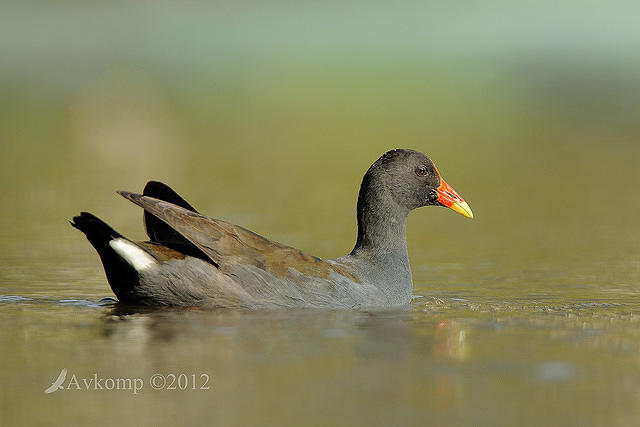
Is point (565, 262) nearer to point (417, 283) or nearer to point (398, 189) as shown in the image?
point (417, 283)

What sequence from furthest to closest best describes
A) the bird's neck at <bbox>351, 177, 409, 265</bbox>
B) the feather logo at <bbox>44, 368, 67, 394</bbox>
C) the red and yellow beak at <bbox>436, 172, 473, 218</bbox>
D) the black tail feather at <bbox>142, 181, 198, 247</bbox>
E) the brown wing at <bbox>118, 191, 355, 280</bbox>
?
the red and yellow beak at <bbox>436, 172, 473, 218</bbox>
the bird's neck at <bbox>351, 177, 409, 265</bbox>
the black tail feather at <bbox>142, 181, 198, 247</bbox>
the brown wing at <bbox>118, 191, 355, 280</bbox>
the feather logo at <bbox>44, 368, 67, 394</bbox>

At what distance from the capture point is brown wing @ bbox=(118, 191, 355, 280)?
8.52 metres

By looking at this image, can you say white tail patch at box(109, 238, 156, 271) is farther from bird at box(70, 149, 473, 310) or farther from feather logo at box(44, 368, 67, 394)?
feather logo at box(44, 368, 67, 394)

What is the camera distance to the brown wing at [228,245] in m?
8.52

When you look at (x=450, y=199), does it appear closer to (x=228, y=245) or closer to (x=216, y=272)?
(x=228, y=245)

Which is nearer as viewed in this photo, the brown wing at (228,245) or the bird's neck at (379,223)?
the brown wing at (228,245)

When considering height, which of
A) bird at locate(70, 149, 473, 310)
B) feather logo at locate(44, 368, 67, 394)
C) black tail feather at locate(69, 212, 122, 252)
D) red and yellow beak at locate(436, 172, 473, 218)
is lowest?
feather logo at locate(44, 368, 67, 394)

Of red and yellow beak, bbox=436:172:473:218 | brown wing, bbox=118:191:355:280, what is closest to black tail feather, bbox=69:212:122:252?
brown wing, bbox=118:191:355:280

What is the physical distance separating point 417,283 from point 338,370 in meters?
3.87

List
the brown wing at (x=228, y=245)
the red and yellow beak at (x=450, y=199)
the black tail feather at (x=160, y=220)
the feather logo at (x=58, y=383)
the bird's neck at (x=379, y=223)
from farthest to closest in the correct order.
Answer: the red and yellow beak at (x=450, y=199) → the bird's neck at (x=379, y=223) → the black tail feather at (x=160, y=220) → the brown wing at (x=228, y=245) → the feather logo at (x=58, y=383)

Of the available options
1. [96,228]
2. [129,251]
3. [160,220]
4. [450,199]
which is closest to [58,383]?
[129,251]

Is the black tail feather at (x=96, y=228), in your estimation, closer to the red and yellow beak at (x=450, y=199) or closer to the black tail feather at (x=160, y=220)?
the black tail feather at (x=160, y=220)

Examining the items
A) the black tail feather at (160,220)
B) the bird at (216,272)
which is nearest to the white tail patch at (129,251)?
the bird at (216,272)

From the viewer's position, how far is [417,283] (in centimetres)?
1049
